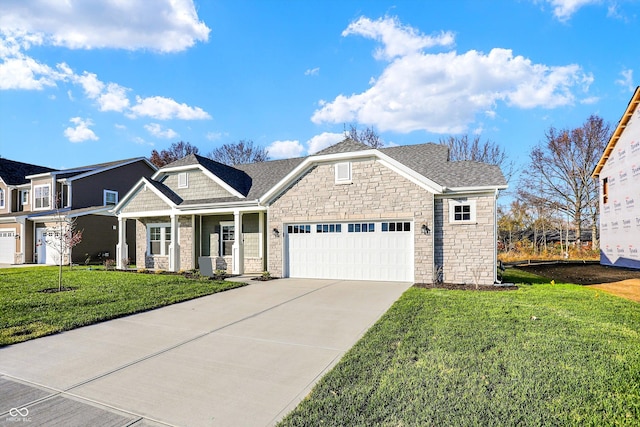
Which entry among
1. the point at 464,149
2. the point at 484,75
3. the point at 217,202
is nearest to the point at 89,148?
the point at 217,202

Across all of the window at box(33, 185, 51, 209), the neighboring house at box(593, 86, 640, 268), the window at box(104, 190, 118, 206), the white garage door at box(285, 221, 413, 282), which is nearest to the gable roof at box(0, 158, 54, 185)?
the window at box(33, 185, 51, 209)

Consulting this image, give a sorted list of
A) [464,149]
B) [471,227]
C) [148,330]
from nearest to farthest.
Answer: [148,330]
[471,227]
[464,149]

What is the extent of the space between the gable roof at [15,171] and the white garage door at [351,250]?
25.5 metres

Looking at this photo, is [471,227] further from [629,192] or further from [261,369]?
[629,192]

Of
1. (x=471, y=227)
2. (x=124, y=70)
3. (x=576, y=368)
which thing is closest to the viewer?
(x=576, y=368)

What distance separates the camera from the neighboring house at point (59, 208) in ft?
70.4

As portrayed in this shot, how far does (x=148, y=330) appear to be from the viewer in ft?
20.7

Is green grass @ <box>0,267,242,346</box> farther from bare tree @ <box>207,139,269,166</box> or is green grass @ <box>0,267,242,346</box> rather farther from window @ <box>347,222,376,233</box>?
bare tree @ <box>207,139,269,166</box>

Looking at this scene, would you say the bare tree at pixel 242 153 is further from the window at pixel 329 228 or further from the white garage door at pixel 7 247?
the window at pixel 329 228

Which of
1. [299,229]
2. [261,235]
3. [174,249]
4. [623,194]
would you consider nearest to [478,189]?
[299,229]

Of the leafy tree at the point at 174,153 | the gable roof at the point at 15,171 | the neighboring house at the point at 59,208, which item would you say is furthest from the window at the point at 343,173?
the leafy tree at the point at 174,153

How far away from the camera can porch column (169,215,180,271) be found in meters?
15.6

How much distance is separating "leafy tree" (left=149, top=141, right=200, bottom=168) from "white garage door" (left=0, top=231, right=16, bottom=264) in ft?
63.8

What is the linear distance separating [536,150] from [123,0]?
118ft
